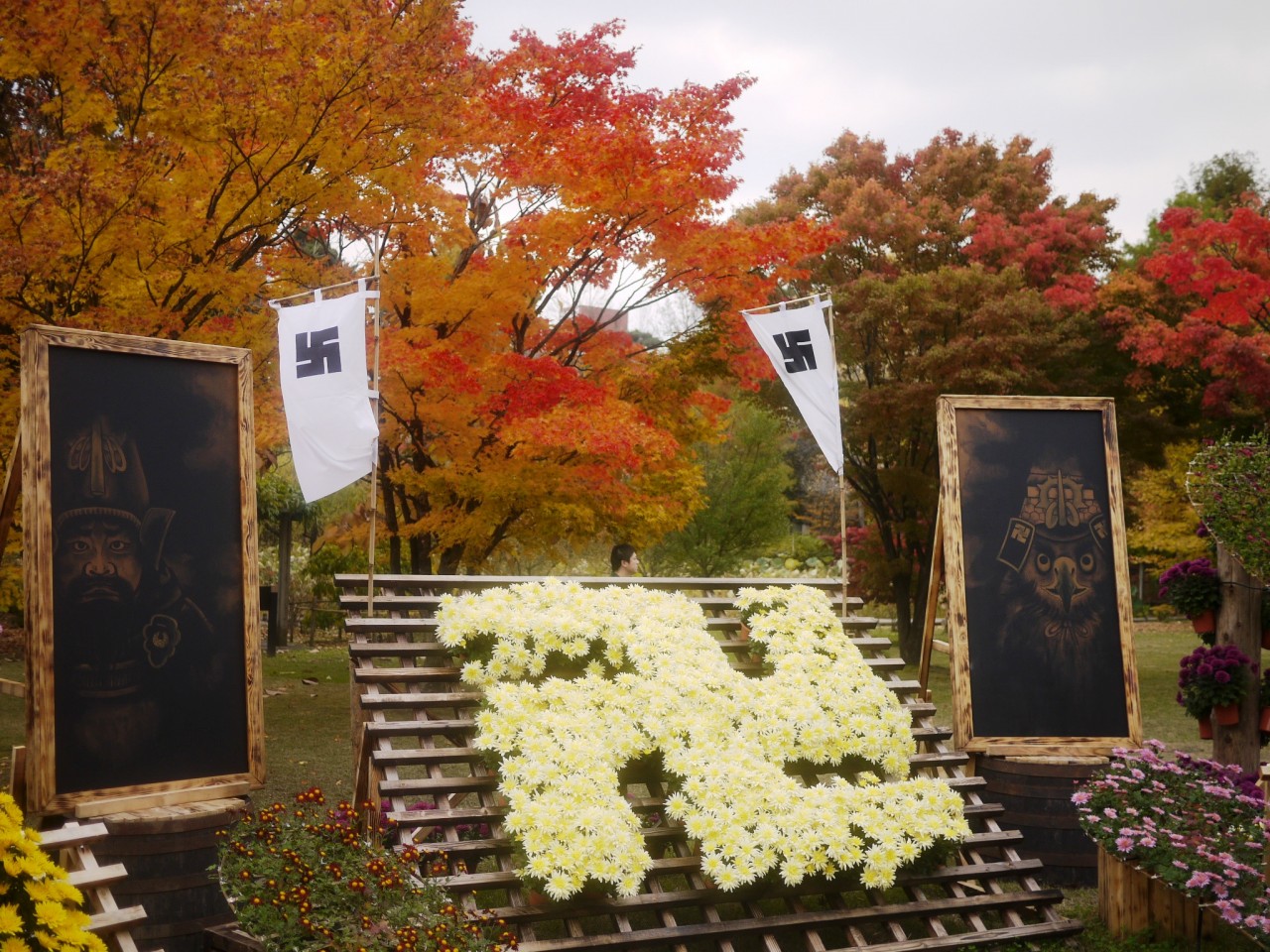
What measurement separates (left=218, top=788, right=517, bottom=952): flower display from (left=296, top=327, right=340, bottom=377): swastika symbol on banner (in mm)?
2635

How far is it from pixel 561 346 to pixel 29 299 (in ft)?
18.0

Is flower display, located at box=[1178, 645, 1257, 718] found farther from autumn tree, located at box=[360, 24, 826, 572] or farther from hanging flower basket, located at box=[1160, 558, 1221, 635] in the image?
autumn tree, located at box=[360, 24, 826, 572]

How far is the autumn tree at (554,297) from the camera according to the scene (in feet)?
35.9

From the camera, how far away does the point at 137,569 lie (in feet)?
18.1

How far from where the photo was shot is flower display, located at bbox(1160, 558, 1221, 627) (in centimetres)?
770

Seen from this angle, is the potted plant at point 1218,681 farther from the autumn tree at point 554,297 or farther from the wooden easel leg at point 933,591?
the autumn tree at point 554,297

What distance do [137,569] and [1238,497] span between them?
5645 mm

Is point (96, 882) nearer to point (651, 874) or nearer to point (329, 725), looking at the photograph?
point (651, 874)

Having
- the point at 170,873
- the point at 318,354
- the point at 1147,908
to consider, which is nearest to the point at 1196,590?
the point at 1147,908

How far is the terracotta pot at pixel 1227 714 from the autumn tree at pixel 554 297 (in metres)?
5.23

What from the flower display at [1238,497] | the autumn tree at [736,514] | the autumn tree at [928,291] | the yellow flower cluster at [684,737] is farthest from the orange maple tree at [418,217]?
the autumn tree at [736,514]

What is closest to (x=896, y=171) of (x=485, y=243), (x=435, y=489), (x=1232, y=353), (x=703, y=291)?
(x=1232, y=353)

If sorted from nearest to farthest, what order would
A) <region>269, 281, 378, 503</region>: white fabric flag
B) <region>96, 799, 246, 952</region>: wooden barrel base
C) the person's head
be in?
1. <region>96, 799, 246, 952</region>: wooden barrel base
2. <region>269, 281, 378, 503</region>: white fabric flag
3. the person's head

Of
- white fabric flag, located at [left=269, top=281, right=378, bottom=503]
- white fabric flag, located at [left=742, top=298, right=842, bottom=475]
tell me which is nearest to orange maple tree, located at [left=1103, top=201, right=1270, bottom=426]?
white fabric flag, located at [left=742, top=298, right=842, bottom=475]
